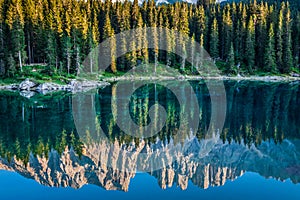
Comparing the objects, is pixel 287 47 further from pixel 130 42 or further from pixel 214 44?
pixel 130 42

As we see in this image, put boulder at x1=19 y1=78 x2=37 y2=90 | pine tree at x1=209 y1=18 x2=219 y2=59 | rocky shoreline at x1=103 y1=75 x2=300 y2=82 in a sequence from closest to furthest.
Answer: boulder at x1=19 y1=78 x2=37 y2=90, rocky shoreline at x1=103 y1=75 x2=300 y2=82, pine tree at x1=209 y1=18 x2=219 y2=59

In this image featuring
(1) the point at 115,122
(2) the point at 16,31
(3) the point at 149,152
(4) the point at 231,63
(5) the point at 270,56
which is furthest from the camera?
(4) the point at 231,63

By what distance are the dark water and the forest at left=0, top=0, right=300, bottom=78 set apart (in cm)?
2708

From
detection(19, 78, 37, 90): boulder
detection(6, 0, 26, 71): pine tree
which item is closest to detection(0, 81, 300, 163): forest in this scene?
detection(19, 78, 37, 90): boulder

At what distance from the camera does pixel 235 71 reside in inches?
3046

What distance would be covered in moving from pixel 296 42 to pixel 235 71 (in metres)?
18.6

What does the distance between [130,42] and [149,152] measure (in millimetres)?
59202

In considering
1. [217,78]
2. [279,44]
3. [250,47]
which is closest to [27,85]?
[217,78]

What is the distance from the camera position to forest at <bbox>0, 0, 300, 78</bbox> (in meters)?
63.3

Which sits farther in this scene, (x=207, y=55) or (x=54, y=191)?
(x=207, y=55)

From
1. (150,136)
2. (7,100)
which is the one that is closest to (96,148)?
(150,136)

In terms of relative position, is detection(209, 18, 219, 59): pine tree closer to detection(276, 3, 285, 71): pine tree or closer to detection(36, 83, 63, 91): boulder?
detection(276, 3, 285, 71): pine tree

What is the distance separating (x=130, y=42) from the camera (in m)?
78.2

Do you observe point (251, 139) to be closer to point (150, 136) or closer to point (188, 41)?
point (150, 136)
